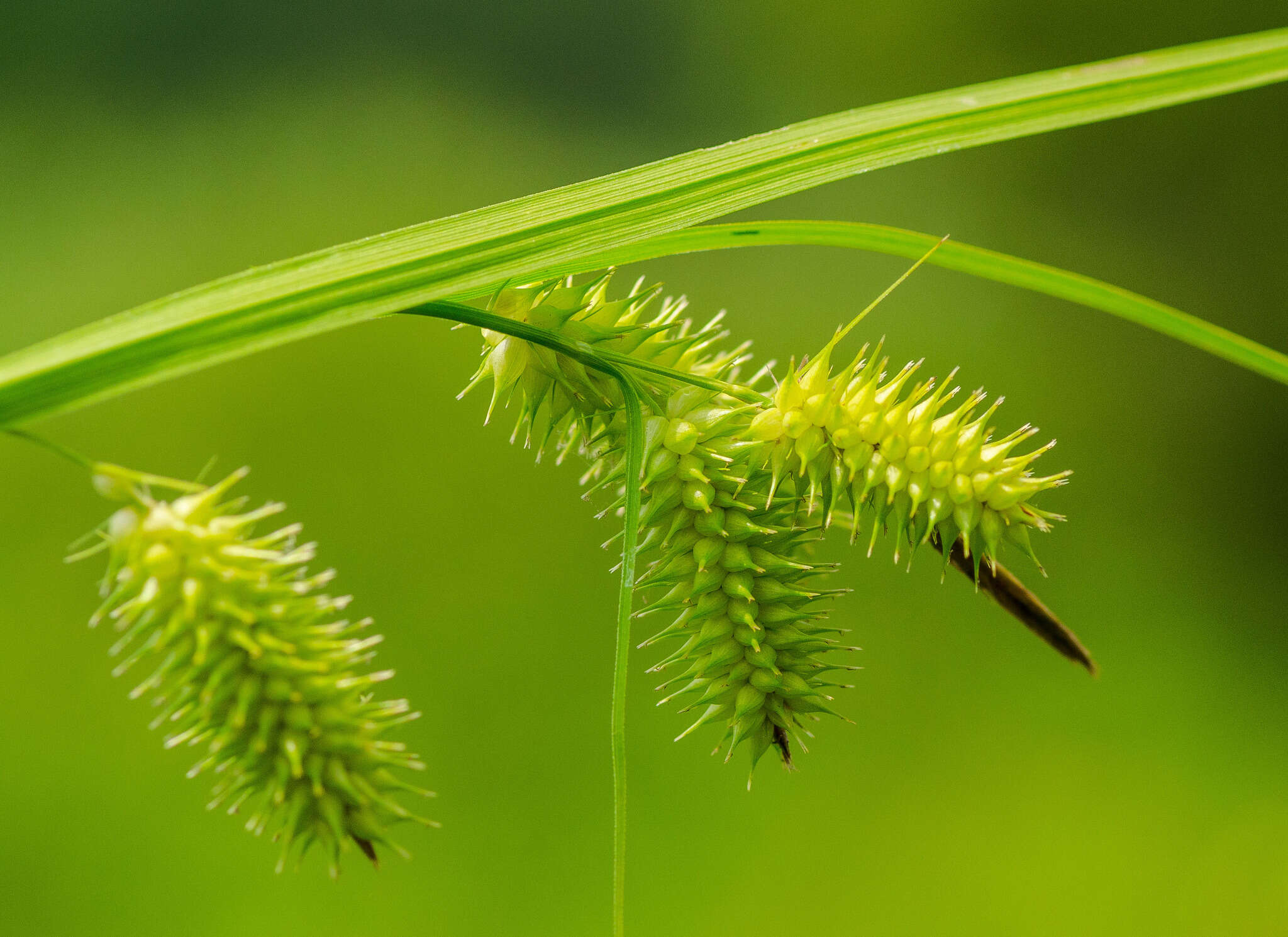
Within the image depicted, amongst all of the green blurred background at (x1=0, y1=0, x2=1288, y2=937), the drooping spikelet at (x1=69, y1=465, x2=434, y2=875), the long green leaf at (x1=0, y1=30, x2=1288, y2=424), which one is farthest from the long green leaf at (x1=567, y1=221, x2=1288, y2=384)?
the green blurred background at (x1=0, y1=0, x2=1288, y2=937)

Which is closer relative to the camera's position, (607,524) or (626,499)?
(626,499)

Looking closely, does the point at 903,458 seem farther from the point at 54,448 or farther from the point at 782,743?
the point at 54,448

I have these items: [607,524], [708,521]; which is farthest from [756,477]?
[607,524]

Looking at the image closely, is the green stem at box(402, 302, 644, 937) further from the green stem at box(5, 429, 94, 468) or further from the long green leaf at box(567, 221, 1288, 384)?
the green stem at box(5, 429, 94, 468)

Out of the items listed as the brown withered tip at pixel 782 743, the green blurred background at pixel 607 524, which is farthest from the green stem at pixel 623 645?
the green blurred background at pixel 607 524

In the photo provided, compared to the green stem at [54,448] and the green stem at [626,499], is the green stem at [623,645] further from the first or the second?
the green stem at [54,448]

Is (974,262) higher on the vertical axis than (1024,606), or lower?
higher
